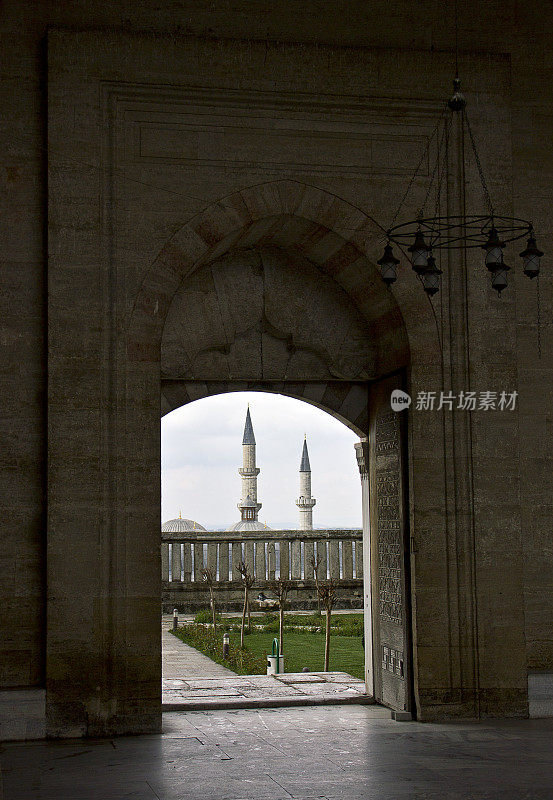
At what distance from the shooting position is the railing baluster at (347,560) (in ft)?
66.2

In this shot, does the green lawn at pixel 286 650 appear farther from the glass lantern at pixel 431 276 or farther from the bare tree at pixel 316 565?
the glass lantern at pixel 431 276

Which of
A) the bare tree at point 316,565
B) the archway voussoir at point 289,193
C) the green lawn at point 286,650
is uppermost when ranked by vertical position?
the archway voussoir at point 289,193

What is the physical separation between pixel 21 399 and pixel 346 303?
302 centimetres

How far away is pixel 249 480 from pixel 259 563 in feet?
149

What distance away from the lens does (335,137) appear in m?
8.64

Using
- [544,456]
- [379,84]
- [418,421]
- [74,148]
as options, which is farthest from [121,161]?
[544,456]

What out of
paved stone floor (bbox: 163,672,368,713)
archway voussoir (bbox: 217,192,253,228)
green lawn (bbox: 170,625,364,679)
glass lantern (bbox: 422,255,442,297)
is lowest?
green lawn (bbox: 170,625,364,679)

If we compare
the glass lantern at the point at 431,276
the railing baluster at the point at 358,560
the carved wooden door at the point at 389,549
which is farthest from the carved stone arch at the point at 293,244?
the railing baluster at the point at 358,560

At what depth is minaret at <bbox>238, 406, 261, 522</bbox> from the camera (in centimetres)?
6397

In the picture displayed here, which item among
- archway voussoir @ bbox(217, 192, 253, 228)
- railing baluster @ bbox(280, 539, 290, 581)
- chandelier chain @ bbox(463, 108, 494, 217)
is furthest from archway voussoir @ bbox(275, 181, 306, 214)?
railing baluster @ bbox(280, 539, 290, 581)

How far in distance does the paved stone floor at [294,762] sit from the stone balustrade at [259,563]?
11005 millimetres

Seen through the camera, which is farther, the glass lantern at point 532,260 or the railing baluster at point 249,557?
the railing baluster at point 249,557

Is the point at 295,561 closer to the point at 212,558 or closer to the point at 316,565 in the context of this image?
the point at 316,565

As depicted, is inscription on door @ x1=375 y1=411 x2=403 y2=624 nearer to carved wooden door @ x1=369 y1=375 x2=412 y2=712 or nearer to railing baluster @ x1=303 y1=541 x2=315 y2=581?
carved wooden door @ x1=369 y1=375 x2=412 y2=712
